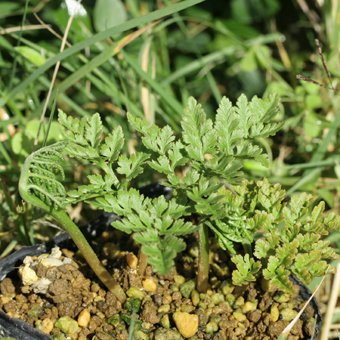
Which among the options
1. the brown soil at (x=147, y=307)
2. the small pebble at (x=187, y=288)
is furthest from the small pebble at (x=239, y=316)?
the small pebble at (x=187, y=288)

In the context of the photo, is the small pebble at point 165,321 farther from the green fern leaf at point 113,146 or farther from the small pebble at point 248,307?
the green fern leaf at point 113,146

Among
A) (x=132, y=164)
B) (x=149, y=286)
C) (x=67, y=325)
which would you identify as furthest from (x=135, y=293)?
(x=132, y=164)

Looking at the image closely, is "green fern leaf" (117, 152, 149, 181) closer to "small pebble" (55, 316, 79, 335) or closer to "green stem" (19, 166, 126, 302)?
"green stem" (19, 166, 126, 302)

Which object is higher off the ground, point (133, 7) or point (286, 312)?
point (133, 7)

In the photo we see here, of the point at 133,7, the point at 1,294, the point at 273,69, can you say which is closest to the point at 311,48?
the point at 273,69

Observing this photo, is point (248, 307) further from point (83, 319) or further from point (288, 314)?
point (83, 319)

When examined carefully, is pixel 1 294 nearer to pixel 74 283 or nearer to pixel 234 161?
pixel 74 283

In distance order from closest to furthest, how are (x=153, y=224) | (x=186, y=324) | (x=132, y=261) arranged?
(x=153, y=224)
(x=186, y=324)
(x=132, y=261)
